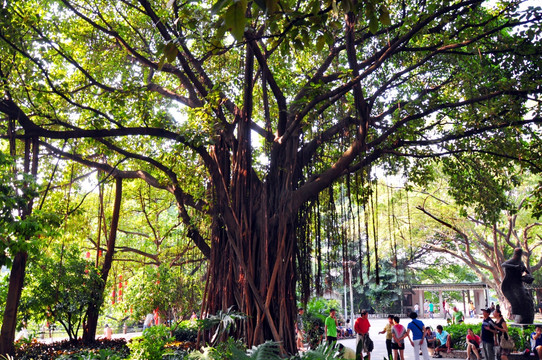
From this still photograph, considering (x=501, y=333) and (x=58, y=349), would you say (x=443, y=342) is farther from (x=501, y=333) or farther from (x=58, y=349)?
(x=58, y=349)

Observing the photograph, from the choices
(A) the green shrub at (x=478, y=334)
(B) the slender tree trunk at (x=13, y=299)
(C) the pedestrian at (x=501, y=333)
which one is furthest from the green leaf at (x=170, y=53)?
(A) the green shrub at (x=478, y=334)

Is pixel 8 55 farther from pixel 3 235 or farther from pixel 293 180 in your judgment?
pixel 293 180

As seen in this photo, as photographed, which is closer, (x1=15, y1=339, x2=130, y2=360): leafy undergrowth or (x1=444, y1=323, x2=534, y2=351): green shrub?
(x1=15, y1=339, x2=130, y2=360): leafy undergrowth

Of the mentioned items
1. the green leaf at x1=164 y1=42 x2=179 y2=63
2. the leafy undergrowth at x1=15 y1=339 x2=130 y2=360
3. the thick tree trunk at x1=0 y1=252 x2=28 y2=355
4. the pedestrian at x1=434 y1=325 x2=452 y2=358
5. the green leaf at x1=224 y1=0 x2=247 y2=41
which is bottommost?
the pedestrian at x1=434 y1=325 x2=452 y2=358

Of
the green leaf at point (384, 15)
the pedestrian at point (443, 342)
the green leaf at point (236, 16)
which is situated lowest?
the pedestrian at point (443, 342)

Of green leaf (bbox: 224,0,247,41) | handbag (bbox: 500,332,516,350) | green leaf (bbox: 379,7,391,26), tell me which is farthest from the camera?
handbag (bbox: 500,332,516,350)

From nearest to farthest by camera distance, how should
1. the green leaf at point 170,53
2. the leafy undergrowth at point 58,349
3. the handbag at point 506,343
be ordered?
the green leaf at point 170,53, the leafy undergrowth at point 58,349, the handbag at point 506,343

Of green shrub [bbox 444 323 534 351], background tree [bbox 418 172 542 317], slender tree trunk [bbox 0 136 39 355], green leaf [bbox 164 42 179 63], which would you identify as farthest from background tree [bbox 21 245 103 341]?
background tree [bbox 418 172 542 317]

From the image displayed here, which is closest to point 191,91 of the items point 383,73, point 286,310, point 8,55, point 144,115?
point 144,115

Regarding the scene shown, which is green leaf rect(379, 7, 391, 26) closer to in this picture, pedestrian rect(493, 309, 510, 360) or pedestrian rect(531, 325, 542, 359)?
pedestrian rect(493, 309, 510, 360)

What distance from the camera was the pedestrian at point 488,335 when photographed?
23.4ft

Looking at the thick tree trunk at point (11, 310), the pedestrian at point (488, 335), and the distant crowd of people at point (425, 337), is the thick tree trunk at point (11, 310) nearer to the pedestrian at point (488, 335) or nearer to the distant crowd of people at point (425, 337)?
the distant crowd of people at point (425, 337)

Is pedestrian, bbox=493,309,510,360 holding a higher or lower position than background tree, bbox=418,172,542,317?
lower

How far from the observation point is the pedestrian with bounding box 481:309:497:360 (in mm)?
7141
